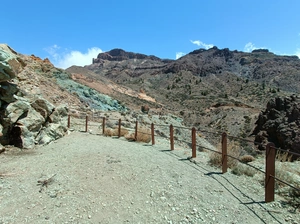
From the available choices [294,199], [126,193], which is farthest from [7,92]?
[294,199]

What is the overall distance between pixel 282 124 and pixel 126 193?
17.8 m

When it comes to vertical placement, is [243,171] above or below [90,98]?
below

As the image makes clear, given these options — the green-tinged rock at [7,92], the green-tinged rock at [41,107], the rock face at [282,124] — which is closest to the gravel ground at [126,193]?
the green-tinged rock at [7,92]

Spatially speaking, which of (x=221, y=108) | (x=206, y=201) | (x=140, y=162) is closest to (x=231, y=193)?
(x=206, y=201)

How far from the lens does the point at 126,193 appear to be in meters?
6.21

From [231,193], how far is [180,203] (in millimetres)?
1511

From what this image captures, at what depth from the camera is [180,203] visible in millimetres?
5727

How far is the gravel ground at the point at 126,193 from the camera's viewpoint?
203 inches

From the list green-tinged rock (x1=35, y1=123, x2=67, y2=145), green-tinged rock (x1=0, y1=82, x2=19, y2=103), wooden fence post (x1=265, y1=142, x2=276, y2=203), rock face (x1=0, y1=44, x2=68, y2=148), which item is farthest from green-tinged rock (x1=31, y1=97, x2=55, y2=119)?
wooden fence post (x1=265, y1=142, x2=276, y2=203)

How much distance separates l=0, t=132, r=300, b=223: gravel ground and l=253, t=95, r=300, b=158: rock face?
440 inches

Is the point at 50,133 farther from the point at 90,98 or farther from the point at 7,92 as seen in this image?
the point at 90,98

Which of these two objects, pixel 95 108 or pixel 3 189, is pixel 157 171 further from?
pixel 95 108

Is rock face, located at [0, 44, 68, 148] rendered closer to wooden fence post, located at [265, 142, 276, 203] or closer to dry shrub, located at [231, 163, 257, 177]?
dry shrub, located at [231, 163, 257, 177]

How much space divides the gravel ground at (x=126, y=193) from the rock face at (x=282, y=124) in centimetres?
1118
